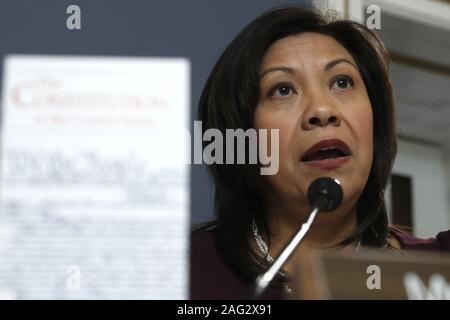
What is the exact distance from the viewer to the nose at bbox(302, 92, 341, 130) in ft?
2.94

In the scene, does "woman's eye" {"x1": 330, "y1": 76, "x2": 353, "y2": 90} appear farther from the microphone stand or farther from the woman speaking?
the microphone stand

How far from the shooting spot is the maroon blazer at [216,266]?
0.89 meters

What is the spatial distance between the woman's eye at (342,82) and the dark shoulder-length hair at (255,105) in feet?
0.12

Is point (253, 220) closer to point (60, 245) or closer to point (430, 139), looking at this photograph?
point (60, 245)

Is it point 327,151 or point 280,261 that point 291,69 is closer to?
point 327,151

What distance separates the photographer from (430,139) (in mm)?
1189

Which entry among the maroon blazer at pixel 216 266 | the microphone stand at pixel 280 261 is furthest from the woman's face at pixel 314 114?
the microphone stand at pixel 280 261

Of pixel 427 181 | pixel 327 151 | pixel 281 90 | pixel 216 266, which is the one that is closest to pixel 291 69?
pixel 281 90

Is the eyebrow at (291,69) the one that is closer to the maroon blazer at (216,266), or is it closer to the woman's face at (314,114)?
the woman's face at (314,114)

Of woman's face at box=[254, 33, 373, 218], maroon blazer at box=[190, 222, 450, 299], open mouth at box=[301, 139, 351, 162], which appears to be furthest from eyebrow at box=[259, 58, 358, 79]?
maroon blazer at box=[190, 222, 450, 299]

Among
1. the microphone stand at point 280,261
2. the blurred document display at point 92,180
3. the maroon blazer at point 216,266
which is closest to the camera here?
the microphone stand at point 280,261

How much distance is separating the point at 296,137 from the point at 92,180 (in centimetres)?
34

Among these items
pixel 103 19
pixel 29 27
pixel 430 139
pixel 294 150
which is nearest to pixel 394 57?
pixel 430 139

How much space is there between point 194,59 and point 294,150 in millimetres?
234
